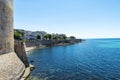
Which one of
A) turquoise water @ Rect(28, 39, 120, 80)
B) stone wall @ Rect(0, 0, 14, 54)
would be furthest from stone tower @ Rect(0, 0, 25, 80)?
turquoise water @ Rect(28, 39, 120, 80)

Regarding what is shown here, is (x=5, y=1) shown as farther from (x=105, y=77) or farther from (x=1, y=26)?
(x=105, y=77)

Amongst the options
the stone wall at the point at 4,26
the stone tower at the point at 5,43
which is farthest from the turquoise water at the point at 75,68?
the stone wall at the point at 4,26

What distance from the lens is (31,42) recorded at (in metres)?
89.4

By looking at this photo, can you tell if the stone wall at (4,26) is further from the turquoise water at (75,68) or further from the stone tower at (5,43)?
the turquoise water at (75,68)

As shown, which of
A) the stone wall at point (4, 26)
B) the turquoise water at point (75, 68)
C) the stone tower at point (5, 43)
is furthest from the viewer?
the turquoise water at point (75, 68)

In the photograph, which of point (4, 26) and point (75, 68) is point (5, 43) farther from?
point (75, 68)

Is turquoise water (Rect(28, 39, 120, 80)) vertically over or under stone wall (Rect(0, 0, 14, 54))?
under

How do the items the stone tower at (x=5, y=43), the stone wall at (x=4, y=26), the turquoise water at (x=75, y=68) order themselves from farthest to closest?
the turquoise water at (x=75, y=68), the stone wall at (x=4, y=26), the stone tower at (x=5, y=43)

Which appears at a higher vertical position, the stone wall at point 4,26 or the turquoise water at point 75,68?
the stone wall at point 4,26

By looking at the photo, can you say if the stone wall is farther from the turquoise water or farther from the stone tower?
the turquoise water

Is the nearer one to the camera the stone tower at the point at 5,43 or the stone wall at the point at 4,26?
the stone tower at the point at 5,43

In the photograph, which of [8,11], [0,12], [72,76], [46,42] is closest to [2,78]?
[0,12]

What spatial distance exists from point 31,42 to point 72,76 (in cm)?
6776

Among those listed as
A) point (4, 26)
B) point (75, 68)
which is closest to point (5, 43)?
point (4, 26)
